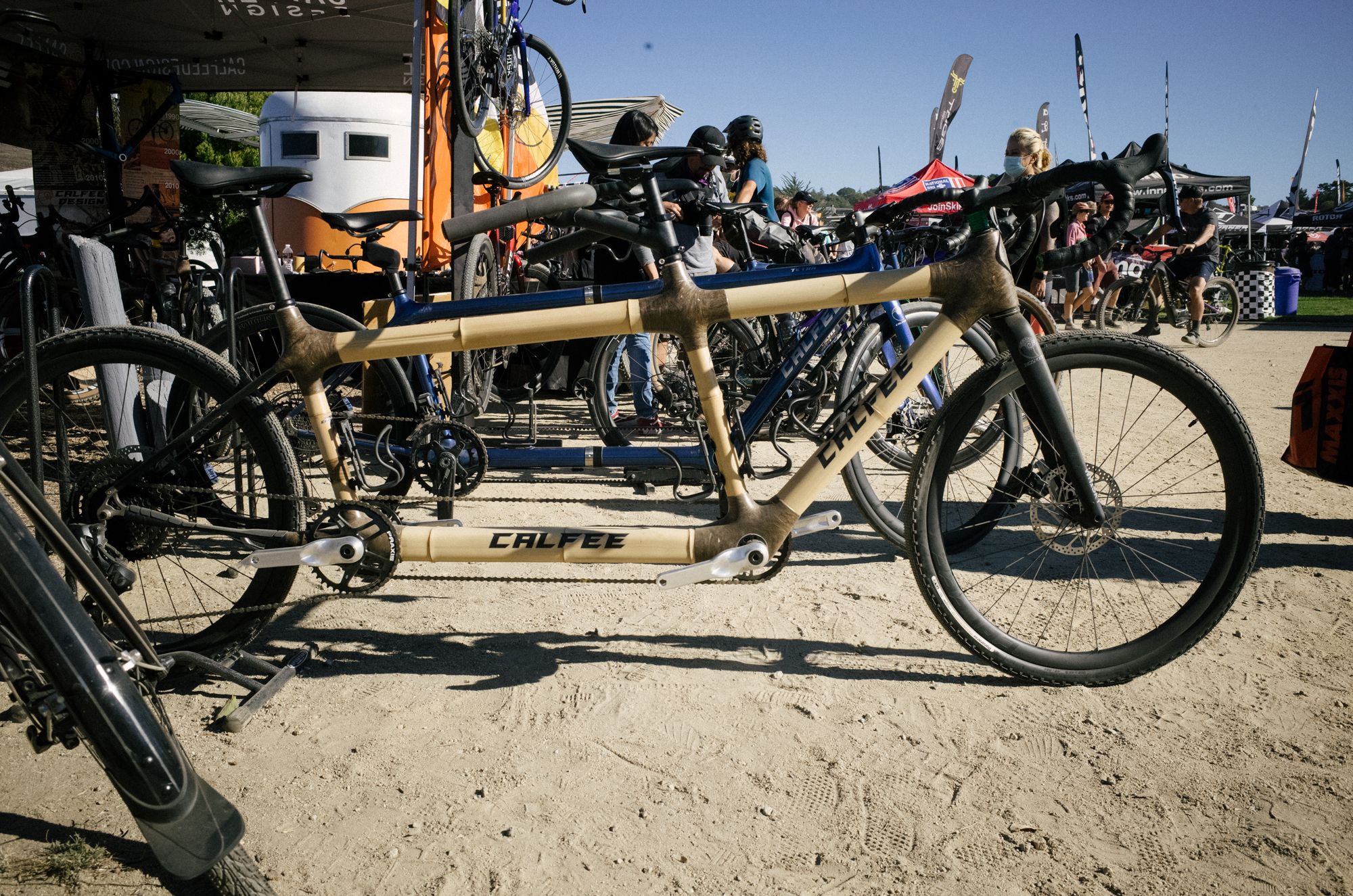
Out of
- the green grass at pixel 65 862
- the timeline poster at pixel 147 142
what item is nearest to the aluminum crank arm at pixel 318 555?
the green grass at pixel 65 862

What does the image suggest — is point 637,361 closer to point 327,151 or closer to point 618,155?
point 618,155

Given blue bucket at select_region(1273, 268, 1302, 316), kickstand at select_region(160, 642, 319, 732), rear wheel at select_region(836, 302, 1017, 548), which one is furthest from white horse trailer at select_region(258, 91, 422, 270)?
blue bucket at select_region(1273, 268, 1302, 316)

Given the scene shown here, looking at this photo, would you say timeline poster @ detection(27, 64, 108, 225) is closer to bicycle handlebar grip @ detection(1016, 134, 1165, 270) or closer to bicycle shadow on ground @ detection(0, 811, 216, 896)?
bicycle shadow on ground @ detection(0, 811, 216, 896)

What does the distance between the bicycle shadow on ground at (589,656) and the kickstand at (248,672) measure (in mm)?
66

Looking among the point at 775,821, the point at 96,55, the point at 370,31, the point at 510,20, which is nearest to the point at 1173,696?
the point at 775,821

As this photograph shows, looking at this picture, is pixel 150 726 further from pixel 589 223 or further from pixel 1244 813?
pixel 1244 813

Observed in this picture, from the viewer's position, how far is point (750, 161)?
701 cm

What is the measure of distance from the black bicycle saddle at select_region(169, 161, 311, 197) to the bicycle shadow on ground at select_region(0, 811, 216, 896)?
1.72m

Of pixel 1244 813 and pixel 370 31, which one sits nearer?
pixel 1244 813

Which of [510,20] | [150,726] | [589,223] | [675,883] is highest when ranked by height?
[510,20]

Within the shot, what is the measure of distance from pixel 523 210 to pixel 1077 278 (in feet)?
47.0

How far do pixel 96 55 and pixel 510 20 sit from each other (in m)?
5.07

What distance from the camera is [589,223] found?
301 cm

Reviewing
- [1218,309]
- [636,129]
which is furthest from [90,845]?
[1218,309]
